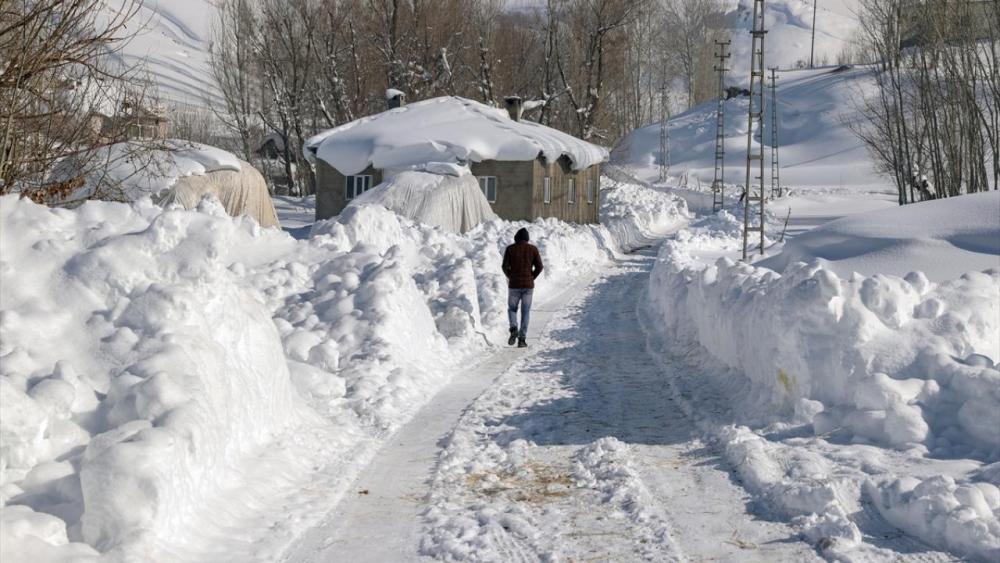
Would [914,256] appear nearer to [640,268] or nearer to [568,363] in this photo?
[568,363]

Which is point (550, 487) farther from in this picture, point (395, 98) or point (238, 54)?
point (238, 54)

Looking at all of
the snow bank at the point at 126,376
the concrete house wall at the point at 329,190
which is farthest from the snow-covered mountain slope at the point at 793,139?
the snow bank at the point at 126,376

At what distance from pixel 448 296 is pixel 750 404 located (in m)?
6.55

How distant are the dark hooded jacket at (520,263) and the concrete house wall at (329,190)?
20.8m

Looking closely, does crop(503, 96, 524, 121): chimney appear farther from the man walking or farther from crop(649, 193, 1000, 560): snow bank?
crop(649, 193, 1000, 560): snow bank

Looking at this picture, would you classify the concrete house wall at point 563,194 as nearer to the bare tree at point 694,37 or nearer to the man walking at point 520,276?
the man walking at point 520,276

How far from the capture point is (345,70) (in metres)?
50.2

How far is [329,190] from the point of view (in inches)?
1374

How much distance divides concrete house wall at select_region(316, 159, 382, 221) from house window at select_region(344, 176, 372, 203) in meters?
0.12

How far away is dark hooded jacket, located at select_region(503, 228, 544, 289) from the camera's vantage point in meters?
14.1

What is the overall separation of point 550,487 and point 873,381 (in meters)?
2.74

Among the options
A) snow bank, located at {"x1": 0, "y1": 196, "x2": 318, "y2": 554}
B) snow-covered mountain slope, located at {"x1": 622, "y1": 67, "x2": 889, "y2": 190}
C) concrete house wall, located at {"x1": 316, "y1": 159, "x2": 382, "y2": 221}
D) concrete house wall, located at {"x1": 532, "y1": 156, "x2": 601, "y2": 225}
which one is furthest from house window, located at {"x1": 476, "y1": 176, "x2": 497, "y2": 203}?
snow-covered mountain slope, located at {"x1": 622, "y1": 67, "x2": 889, "y2": 190}

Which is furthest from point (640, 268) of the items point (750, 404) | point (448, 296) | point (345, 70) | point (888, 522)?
point (345, 70)

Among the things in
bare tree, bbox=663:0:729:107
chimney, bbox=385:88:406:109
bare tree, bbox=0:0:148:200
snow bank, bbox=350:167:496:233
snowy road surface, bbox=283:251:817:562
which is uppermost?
bare tree, bbox=663:0:729:107
